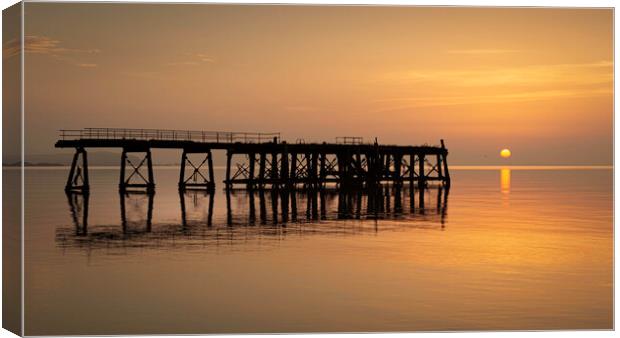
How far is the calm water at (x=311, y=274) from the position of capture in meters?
17.3

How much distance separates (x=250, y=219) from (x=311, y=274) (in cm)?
1846

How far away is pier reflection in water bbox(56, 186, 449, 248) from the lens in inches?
1286

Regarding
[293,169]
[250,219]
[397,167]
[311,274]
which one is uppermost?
[397,167]

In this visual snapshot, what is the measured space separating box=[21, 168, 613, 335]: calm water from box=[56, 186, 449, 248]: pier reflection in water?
0.13 meters

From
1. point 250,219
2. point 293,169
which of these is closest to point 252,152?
point 293,169

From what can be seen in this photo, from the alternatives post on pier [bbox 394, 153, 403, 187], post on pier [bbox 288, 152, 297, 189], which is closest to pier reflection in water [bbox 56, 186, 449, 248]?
post on pier [bbox 288, 152, 297, 189]

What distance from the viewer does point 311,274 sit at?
2298 cm

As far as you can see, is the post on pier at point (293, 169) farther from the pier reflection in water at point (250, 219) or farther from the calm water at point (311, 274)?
the calm water at point (311, 274)

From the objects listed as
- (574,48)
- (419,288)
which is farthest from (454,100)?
(419,288)

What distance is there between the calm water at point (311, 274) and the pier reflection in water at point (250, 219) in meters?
0.13

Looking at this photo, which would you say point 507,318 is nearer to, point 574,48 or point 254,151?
point 574,48

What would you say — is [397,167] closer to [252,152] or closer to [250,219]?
[252,152]

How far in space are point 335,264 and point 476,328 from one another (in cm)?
853

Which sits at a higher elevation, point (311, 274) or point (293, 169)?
point (293, 169)
